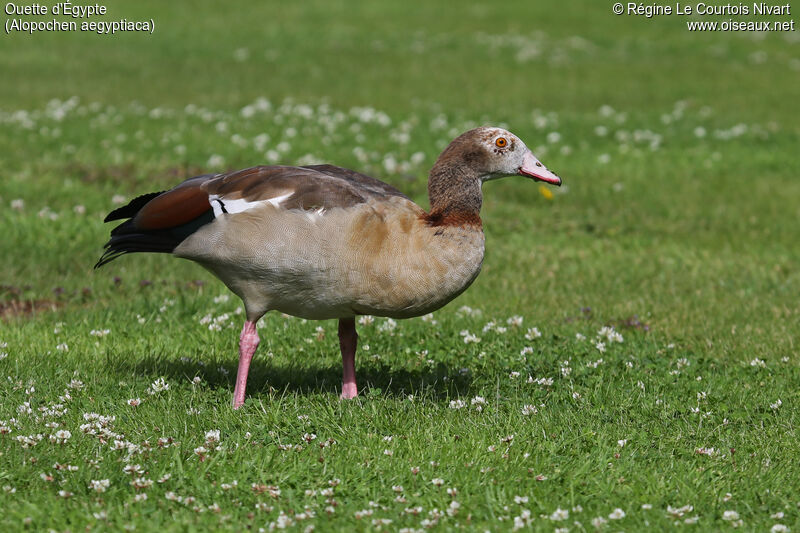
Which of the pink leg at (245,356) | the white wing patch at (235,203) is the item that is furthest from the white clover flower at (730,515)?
the white wing patch at (235,203)

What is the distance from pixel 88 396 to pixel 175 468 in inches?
60.3

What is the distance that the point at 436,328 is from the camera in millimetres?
8562

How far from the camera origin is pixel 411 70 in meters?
24.1

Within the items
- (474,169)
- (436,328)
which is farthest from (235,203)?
(436,328)

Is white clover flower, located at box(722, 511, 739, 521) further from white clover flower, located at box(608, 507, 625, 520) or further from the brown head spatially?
the brown head

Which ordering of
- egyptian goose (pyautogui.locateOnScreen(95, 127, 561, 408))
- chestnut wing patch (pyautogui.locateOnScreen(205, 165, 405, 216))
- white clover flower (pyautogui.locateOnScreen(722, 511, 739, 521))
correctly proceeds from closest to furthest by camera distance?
white clover flower (pyautogui.locateOnScreen(722, 511, 739, 521)), egyptian goose (pyautogui.locateOnScreen(95, 127, 561, 408)), chestnut wing patch (pyautogui.locateOnScreen(205, 165, 405, 216))

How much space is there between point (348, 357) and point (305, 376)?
0.63m

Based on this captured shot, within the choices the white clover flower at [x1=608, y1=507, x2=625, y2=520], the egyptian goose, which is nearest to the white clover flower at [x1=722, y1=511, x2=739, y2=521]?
the white clover flower at [x1=608, y1=507, x2=625, y2=520]

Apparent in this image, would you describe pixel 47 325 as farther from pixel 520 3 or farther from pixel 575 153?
pixel 520 3

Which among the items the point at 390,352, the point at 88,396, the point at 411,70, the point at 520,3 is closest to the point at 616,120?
the point at 411,70

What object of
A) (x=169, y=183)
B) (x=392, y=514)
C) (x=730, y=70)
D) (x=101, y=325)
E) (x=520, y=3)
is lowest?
(x=392, y=514)

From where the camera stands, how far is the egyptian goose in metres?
6.41

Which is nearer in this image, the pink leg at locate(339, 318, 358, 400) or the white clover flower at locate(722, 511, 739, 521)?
the white clover flower at locate(722, 511, 739, 521)

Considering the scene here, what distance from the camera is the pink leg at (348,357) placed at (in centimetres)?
707
